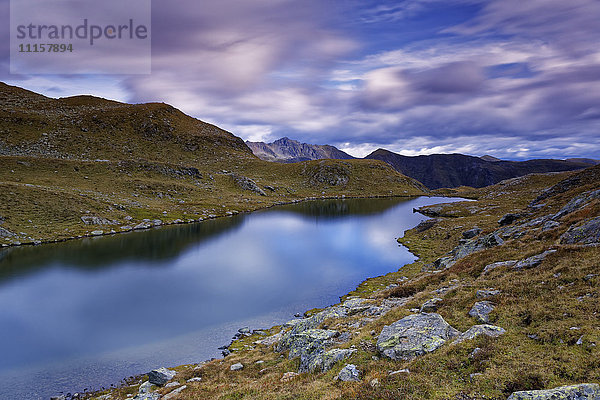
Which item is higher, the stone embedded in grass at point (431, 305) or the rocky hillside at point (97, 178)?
the rocky hillside at point (97, 178)

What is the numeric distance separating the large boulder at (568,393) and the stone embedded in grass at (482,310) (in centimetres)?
844

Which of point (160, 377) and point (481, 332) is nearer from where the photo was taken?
point (481, 332)

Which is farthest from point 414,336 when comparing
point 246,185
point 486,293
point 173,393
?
point 246,185

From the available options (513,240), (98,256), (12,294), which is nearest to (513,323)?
(513,240)

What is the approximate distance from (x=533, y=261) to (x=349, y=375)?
19.8 meters

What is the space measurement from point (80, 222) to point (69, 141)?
103413mm

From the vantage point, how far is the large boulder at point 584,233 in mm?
23438

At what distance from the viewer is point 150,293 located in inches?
1638

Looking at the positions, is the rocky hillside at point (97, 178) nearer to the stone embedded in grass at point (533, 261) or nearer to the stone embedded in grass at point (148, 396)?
the stone embedded in grass at point (148, 396)

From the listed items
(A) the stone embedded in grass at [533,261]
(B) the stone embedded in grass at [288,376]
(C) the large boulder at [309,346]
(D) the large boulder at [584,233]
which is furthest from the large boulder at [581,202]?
(B) the stone embedded in grass at [288,376]

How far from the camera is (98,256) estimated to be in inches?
2297

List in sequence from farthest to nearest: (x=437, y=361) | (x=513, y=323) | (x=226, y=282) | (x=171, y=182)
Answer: (x=171, y=182), (x=226, y=282), (x=513, y=323), (x=437, y=361)

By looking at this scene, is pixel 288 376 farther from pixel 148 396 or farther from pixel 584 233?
pixel 584 233

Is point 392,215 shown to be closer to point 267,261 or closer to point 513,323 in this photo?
point 267,261
